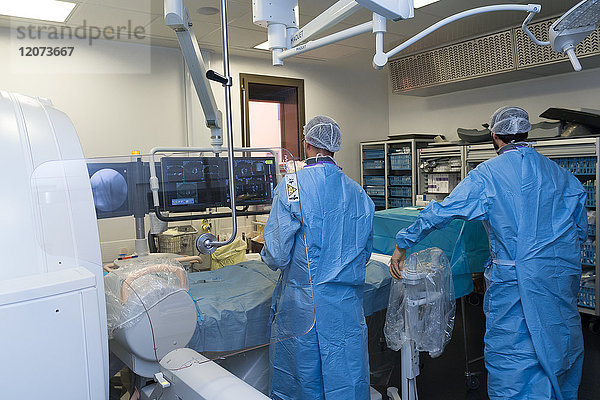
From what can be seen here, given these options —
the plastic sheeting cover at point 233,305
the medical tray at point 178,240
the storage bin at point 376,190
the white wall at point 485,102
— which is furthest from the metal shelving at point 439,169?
the medical tray at point 178,240

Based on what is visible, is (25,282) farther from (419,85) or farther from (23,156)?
(419,85)

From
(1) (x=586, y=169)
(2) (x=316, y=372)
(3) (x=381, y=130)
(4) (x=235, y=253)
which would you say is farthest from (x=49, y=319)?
(3) (x=381, y=130)

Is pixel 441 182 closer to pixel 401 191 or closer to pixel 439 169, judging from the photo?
pixel 439 169

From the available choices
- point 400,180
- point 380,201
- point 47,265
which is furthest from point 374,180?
point 47,265

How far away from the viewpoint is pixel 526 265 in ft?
6.87

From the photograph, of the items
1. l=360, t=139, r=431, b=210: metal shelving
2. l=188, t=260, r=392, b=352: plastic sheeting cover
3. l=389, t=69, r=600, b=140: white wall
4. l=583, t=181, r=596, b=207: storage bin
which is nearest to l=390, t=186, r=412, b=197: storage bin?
l=360, t=139, r=431, b=210: metal shelving

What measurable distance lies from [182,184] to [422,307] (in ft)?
5.36

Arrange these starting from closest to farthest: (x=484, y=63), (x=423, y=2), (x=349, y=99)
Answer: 1. (x=423, y=2)
2. (x=484, y=63)
3. (x=349, y=99)

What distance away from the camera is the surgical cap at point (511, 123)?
2369 millimetres

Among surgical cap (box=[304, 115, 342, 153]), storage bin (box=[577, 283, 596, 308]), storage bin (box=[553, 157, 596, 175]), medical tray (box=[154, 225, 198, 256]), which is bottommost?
storage bin (box=[577, 283, 596, 308])

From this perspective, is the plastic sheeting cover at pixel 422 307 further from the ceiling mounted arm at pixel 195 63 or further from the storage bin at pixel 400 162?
the storage bin at pixel 400 162

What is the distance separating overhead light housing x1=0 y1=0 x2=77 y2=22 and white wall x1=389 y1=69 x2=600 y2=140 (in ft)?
14.2

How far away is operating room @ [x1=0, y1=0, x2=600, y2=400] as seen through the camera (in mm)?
877

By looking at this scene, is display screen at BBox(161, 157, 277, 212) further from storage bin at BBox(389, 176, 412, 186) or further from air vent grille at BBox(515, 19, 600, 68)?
storage bin at BBox(389, 176, 412, 186)
